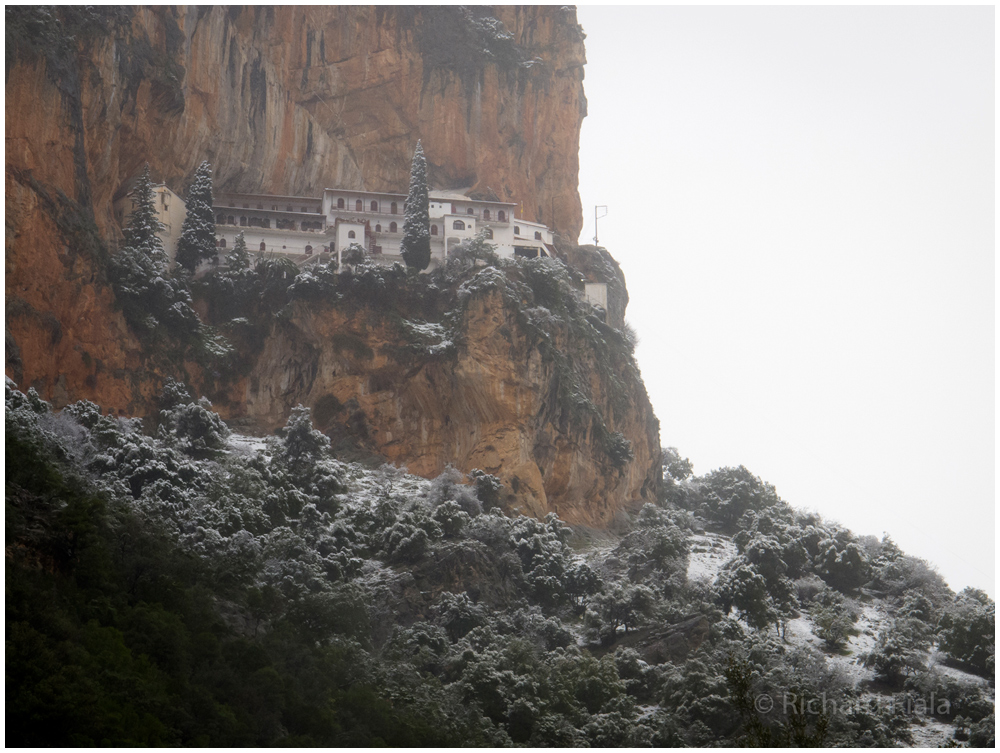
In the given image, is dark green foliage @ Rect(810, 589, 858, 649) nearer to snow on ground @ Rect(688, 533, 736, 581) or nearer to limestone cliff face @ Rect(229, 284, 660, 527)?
snow on ground @ Rect(688, 533, 736, 581)

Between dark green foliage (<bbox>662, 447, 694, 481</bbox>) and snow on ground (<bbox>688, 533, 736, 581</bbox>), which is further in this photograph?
dark green foliage (<bbox>662, 447, 694, 481</bbox>)

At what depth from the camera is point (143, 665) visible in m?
30.9

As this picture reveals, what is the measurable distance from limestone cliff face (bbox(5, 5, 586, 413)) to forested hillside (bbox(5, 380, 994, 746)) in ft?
17.7

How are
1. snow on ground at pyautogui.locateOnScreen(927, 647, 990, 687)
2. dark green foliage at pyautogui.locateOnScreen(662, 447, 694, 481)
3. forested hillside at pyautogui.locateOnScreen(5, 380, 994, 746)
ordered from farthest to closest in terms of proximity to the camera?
1. dark green foliage at pyautogui.locateOnScreen(662, 447, 694, 481)
2. snow on ground at pyautogui.locateOnScreen(927, 647, 990, 687)
3. forested hillside at pyautogui.locateOnScreen(5, 380, 994, 746)

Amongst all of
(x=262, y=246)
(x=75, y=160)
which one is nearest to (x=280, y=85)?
(x=262, y=246)

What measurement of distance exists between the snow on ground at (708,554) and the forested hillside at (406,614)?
251 millimetres

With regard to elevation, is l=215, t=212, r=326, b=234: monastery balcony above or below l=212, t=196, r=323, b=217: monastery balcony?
below

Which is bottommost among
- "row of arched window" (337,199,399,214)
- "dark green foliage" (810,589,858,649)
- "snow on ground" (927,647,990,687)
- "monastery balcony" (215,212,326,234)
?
"snow on ground" (927,647,990,687)

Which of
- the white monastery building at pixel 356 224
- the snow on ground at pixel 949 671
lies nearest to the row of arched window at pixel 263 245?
the white monastery building at pixel 356 224

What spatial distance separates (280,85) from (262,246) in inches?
461

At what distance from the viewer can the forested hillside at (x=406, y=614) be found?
3175cm

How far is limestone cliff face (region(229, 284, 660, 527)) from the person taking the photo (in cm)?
5859

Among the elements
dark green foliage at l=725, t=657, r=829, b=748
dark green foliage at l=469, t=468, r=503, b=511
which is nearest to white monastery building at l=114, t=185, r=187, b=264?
dark green foliage at l=469, t=468, r=503, b=511

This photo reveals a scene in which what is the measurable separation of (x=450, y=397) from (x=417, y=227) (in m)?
9.85
